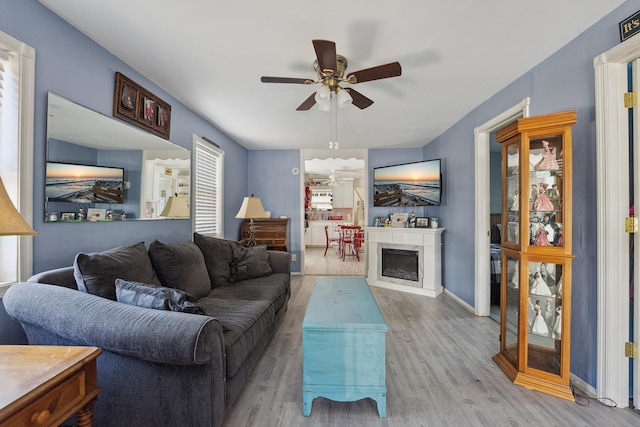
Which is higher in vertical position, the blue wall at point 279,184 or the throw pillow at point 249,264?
the blue wall at point 279,184

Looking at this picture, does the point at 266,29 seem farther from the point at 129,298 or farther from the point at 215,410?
the point at 215,410

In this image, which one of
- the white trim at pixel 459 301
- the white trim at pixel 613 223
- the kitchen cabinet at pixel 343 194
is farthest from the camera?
the kitchen cabinet at pixel 343 194

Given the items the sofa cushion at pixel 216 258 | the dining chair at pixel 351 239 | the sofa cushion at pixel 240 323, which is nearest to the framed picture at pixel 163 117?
the sofa cushion at pixel 216 258

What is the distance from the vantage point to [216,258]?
283 centimetres

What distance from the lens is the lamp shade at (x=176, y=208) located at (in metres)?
2.86

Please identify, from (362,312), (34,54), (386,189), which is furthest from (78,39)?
(386,189)

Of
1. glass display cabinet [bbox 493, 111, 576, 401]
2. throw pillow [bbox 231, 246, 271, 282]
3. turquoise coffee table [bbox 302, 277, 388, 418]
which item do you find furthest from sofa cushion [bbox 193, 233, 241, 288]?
glass display cabinet [bbox 493, 111, 576, 401]

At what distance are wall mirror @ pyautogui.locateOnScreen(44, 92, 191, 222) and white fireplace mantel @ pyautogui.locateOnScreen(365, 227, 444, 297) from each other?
324 cm

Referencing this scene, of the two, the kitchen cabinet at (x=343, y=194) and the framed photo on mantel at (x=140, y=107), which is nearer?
the framed photo on mantel at (x=140, y=107)

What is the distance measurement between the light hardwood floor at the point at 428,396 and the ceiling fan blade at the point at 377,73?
7.19ft

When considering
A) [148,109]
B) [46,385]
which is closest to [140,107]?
[148,109]

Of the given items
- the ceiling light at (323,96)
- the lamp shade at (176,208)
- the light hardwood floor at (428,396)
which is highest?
the ceiling light at (323,96)

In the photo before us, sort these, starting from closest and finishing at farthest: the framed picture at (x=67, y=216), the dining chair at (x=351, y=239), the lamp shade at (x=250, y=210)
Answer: the framed picture at (x=67, y=216)
the lamp shade at (x=250, y=210)
the dining chair at (x=351, y=239)

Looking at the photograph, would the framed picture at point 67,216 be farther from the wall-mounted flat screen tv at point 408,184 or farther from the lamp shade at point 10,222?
the wall-mounted flat screen tv at point 408,184
